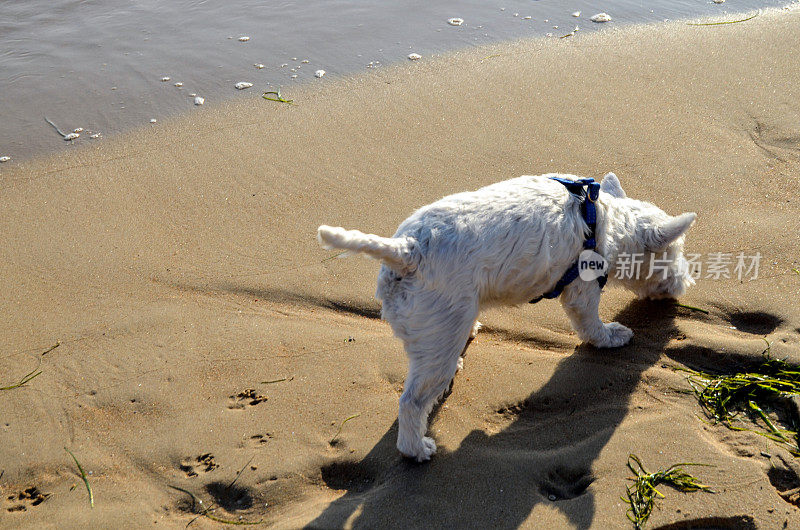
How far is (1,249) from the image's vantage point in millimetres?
5598

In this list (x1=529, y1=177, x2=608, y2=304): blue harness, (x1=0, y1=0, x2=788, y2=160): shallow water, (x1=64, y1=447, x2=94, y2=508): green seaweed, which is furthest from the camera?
(x1=0, y1=0, x2=788, y2=160): shallow water

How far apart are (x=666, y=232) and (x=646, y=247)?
0.20 meters

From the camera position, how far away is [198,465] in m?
3.89

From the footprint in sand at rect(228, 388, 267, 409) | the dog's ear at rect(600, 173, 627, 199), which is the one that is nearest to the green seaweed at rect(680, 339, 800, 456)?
the dog's ear at rect(600, 173, 627, 199)

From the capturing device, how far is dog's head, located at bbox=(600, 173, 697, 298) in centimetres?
441

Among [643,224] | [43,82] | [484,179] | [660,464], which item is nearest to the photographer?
[660,464]

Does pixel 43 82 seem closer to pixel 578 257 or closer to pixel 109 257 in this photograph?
pixel 109 257

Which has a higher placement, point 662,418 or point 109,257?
point 109,257

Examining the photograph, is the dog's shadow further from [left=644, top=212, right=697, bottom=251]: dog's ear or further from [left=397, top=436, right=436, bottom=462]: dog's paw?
[left=644, top=212, right=697, bottom=251]: dog's ear

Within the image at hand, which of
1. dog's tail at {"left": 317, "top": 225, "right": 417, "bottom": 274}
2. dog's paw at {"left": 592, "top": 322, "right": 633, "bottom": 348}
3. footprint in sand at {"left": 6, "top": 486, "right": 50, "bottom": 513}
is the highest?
dog's tail at {"left": 317, "top": 225, "right": 417, "bottom": 274}

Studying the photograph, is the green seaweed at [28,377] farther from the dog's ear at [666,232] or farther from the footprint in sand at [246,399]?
the dog's ear at [666,232]

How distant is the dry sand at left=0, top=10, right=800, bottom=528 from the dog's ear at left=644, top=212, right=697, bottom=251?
0.79 metres

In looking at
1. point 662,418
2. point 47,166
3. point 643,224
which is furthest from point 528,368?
point 47,166

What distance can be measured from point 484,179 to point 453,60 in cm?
269
